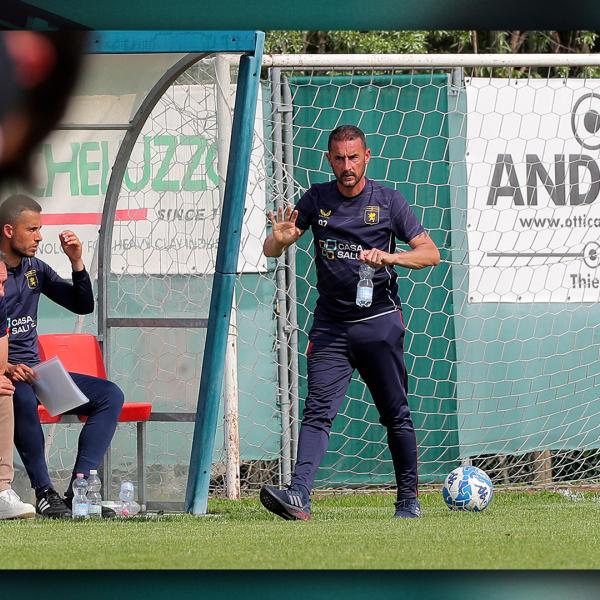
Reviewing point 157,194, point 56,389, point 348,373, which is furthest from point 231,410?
point 348,373

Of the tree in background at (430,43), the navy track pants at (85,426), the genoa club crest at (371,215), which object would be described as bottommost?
the navy track pants at (85,426)

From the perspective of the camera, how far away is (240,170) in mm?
6363

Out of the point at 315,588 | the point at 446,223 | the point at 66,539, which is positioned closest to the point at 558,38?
the point at 446,223

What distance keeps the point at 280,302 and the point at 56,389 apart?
2.40 m

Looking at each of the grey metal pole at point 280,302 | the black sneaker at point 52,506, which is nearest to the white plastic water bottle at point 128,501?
the black sneaker at point 52,506

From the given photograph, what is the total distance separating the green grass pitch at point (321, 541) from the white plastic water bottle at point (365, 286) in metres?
1.04

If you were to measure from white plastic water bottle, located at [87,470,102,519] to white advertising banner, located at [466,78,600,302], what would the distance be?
10.6ft

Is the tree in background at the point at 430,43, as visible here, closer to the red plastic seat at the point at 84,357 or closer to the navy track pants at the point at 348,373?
the red plastic seat at the point at 84,357

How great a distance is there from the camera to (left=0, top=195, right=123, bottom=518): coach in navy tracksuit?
694 centimetres

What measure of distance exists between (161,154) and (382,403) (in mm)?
2409

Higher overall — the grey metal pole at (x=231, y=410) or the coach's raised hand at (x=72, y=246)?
the coach's raised hand at (x=72, y=246)

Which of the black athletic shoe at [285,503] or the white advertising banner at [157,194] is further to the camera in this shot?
the white advertising banner at [157,194]

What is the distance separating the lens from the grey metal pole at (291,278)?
9023 millimetres

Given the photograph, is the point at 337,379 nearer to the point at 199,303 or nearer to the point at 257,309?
the point at 199,303
